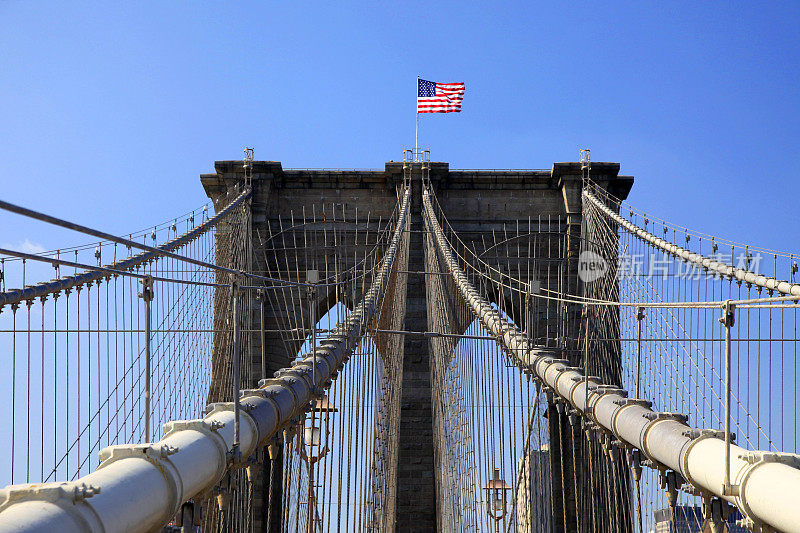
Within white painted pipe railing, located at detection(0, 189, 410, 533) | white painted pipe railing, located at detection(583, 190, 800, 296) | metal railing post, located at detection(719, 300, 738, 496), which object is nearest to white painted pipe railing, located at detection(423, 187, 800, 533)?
metal railing post, located at detection(719, 300, 738, 496)

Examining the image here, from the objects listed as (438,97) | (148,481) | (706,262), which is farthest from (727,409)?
(438,97)

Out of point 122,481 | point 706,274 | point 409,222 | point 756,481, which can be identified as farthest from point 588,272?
point 122,481

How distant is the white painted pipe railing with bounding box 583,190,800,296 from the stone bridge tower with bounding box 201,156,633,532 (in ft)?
2.75

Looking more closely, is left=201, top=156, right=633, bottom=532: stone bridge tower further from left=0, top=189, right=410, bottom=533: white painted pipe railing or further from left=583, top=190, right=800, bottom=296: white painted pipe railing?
left=0, top=189, right=410, bottom=533: white painted pipe railing

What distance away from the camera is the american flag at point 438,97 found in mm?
19016

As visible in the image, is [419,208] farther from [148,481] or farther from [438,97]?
[148,481]

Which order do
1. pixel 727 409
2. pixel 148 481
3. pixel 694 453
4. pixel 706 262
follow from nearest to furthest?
pixel 148 481 → pixel 727 409 → pixel 694 453 → pixel 706 262

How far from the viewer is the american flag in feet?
62.4

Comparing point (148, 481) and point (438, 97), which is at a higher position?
point (438, 97)

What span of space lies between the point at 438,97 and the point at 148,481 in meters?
17.1

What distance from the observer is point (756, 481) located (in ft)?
10.3

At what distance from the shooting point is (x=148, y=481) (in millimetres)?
2605

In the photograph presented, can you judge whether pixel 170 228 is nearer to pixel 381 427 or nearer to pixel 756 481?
pixel 381 427

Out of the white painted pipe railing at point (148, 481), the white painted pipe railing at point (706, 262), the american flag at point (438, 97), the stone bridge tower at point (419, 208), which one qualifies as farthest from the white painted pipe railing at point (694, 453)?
the american flag at point (438, 97)
